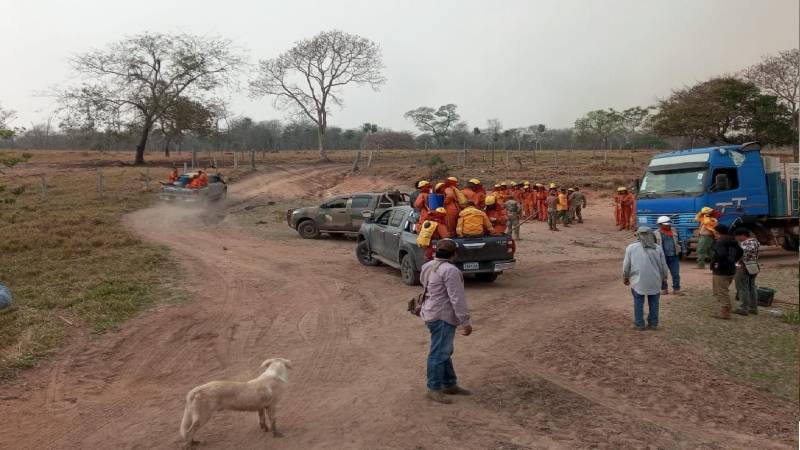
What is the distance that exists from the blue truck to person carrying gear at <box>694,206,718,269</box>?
110 centimetres

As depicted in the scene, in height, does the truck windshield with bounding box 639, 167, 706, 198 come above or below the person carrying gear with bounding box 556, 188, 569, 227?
above

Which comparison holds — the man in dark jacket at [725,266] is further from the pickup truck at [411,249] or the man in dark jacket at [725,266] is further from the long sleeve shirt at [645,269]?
the pickup truck at [411,249]

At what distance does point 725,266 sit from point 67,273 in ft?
39.4

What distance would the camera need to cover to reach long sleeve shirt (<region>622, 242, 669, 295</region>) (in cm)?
816

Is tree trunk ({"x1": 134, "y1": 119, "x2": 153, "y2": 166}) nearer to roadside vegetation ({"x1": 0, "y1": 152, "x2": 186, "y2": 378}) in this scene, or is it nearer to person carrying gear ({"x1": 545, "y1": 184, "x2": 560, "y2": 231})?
roadside vegetation ({"x1": 0, "y1": 152, "x2": 186, "y2": 378})

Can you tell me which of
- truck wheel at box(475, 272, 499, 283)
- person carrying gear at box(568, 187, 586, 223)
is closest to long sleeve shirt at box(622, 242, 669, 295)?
truck wheel at box(475, 272, 499, 283)

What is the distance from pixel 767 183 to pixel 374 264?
10.2m

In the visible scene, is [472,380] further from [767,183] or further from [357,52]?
[357,52]

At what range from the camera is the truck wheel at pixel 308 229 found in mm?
18703

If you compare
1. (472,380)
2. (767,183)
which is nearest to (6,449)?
(472,380)

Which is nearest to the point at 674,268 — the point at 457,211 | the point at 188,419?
the point at 457,211

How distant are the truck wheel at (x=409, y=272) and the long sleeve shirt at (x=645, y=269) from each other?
13.7 ft

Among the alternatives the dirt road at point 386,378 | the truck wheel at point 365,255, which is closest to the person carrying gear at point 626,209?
the dirt road at point 386,378

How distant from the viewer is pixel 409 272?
11.6 meters
